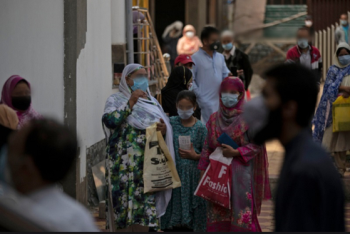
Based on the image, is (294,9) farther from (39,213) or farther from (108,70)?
(39,213)

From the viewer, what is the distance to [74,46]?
6.94m

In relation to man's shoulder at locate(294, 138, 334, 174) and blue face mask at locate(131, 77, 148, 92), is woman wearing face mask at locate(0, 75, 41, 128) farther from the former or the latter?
man's shoulder at locate(294, 138, 334, 174)

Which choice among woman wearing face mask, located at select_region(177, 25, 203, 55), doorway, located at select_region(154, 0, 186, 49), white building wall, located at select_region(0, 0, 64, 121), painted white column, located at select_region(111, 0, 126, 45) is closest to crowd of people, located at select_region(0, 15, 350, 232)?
white building wall, located at select_region(0, 0, 64, 121)

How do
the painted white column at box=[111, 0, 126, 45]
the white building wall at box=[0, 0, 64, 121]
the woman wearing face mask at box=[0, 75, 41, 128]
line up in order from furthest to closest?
the painted white column at box=[111, 0, 126, 45] < the white building wall at box=[0, 0, 64, 121] < the woman wearing face mask at box=[0, 75, 41, 128]

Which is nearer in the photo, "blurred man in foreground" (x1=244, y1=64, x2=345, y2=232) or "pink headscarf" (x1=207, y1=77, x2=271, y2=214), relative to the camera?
"blurred man in foreground" (x1=244, y1=64, x2=345, y2=232)

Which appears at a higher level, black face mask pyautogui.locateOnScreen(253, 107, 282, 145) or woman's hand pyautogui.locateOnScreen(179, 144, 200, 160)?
black face mask pyautogui.locateOnScreen(253, 107, 282, 145)

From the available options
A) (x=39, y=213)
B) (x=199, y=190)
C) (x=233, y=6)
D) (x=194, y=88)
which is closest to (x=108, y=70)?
(x=194, y=88)

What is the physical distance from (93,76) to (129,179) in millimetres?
2289

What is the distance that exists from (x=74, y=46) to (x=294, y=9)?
18020mm

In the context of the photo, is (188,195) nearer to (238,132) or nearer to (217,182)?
(217,182)

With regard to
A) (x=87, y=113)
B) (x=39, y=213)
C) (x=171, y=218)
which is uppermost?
(x=39, y=213)

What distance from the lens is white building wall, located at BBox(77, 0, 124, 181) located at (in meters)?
7.24

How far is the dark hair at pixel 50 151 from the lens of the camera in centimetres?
236

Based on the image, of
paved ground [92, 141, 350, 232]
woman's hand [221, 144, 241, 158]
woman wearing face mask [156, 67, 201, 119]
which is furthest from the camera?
woman wearing face mask [156, 67, 201, 119]
